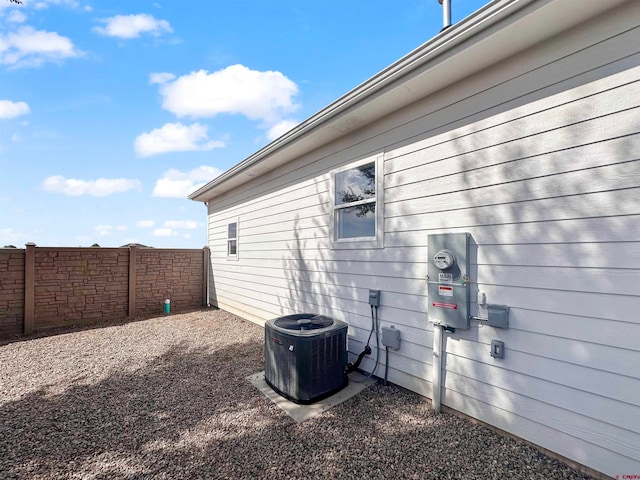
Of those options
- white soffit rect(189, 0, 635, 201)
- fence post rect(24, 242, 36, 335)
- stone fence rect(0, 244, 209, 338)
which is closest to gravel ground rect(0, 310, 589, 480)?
fence post rect(24, 242, 36, 335)

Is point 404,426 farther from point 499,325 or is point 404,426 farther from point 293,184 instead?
point 293,184

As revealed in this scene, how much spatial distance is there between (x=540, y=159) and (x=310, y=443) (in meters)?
2.87

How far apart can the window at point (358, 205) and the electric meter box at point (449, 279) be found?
0.77 meters

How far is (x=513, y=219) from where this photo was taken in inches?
90.7

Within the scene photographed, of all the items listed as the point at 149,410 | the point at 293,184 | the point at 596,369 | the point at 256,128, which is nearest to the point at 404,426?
the point at 596,369

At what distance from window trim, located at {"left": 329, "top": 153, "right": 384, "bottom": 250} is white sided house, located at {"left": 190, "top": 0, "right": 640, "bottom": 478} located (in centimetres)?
3

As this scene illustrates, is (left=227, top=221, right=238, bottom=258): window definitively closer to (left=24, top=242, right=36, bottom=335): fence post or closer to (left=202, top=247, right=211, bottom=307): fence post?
(left=202, top=247, right=211, bottom=307): fence post

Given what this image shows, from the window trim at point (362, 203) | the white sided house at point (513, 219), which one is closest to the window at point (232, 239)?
the window trim at point (362, 203)

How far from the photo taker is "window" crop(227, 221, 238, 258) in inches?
276

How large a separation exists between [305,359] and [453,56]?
3.06 meters

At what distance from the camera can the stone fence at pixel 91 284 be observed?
5500mm

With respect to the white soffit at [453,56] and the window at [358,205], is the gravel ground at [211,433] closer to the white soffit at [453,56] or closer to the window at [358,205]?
the window at [358,205]

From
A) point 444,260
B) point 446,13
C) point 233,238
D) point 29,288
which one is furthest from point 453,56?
point 29,288

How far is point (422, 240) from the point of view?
293 cm
